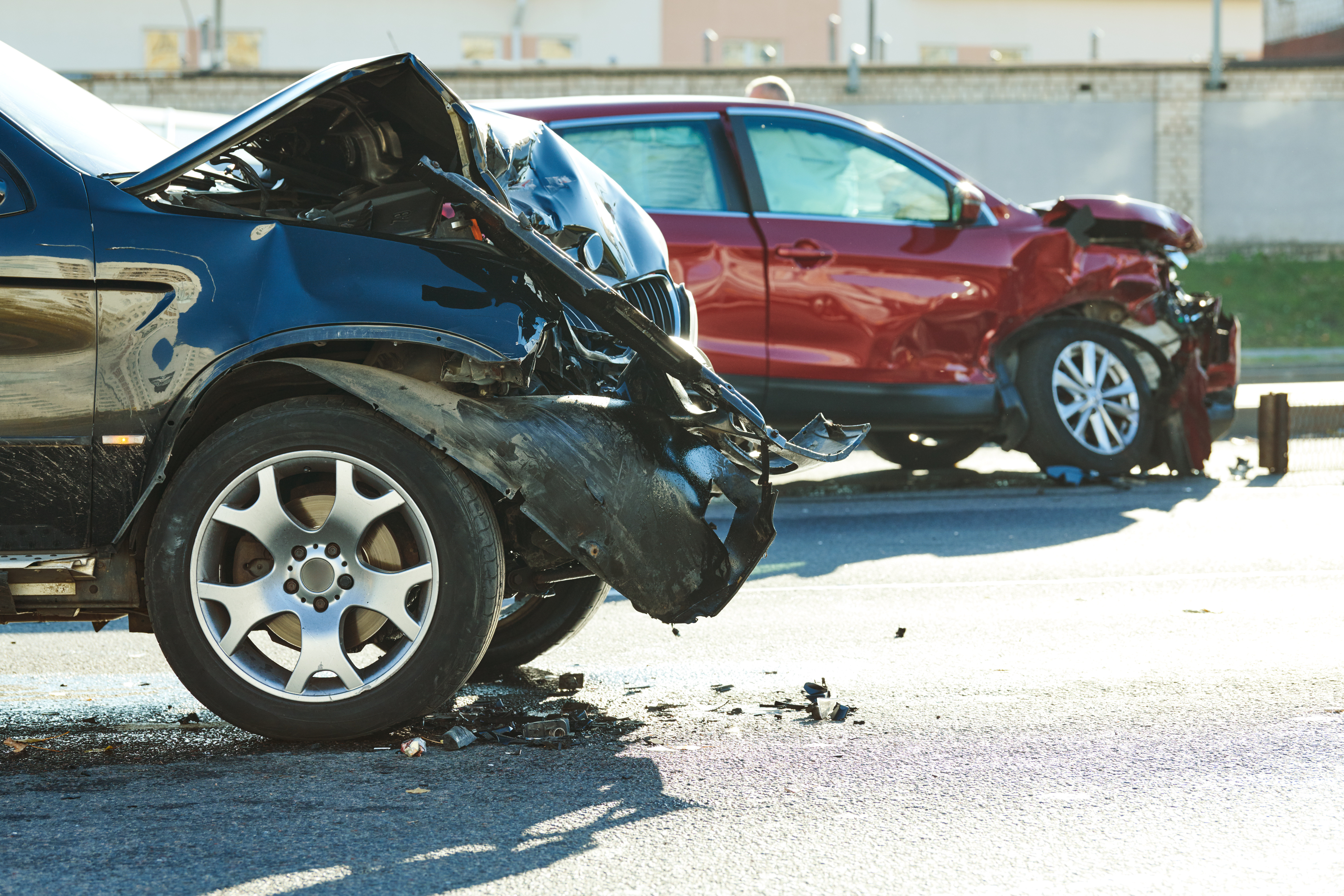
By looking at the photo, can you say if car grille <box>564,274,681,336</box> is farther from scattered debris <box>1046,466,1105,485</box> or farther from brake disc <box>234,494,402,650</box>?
scattered debris <box>1046,466,1105,485</box>

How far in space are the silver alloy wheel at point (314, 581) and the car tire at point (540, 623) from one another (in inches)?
37.2

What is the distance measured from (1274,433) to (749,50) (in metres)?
31.7

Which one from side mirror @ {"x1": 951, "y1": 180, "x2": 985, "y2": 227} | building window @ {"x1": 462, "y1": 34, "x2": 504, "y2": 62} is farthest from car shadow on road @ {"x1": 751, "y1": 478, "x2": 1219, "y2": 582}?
building window @ {"x1": 462, "y1": 34, "x2": 504, "y2": 62}

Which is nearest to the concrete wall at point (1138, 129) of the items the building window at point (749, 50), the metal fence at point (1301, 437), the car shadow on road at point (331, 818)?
the building window at point (749, 50)

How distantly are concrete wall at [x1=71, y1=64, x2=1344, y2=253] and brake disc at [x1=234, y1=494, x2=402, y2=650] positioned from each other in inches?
944

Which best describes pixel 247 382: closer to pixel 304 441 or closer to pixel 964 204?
pixel 304 441

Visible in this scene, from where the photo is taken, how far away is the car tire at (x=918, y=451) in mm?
9539

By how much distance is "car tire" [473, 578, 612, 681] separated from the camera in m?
4.75

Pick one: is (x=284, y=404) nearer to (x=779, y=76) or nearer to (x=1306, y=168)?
(x=779, y=76)

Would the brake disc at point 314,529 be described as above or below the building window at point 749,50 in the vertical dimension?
below

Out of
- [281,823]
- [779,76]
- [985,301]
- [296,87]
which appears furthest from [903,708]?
[779,76]

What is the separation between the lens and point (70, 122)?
4289 millimetres

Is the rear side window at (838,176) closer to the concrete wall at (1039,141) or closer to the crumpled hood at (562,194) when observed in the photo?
the crumpled hood at (562,194)

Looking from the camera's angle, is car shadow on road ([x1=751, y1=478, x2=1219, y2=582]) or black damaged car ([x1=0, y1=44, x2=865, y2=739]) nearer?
black damaged car ([x1=0, y1=44, x2=865, y2=739])
